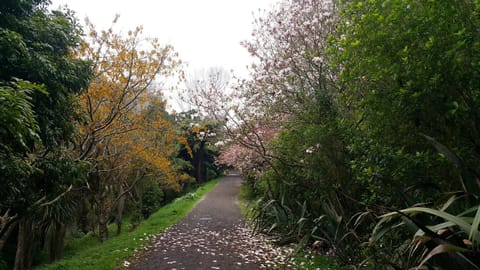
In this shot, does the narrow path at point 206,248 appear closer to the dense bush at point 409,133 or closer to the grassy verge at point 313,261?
the grassy verge at point 313,261

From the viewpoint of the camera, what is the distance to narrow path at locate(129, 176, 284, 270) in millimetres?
6082

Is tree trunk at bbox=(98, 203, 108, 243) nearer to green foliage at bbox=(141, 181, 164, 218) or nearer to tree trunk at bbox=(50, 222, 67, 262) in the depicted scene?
tree trunk at bbox=(50, 222, 67, 262)

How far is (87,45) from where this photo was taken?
7832 mm

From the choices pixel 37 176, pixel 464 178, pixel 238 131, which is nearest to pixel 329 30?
pixel 238 131

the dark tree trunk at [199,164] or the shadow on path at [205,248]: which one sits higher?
the dark tree trunk at [199,164]

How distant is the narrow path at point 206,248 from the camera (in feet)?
20.0

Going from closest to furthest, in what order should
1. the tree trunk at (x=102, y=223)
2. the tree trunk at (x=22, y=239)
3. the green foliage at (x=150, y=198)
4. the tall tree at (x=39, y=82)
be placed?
the tall tree at (x=39, y=82)
the tree trunk at (x=22, y=239)
the tree trunk at (x=102, y=223)
the green foliage at (x=150, y=198)

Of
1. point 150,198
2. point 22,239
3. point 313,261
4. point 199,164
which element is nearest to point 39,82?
point 22,239

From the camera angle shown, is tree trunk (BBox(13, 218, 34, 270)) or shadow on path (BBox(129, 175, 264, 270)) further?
tree trunk (BBox(13, 218, 34, 270))

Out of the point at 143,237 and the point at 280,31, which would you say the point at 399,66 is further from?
the point at 143,237

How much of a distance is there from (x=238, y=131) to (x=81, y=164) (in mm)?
3940

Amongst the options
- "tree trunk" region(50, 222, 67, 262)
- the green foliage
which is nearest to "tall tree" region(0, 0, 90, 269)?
"tree trunk" region(50, 222, 67, 262)

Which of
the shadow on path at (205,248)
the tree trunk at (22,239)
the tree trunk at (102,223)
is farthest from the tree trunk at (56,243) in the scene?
the shadow on path at (205,248)

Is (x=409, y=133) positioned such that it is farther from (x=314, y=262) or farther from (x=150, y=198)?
(x=150, y=198)
